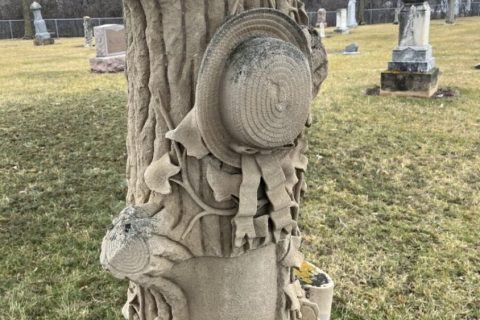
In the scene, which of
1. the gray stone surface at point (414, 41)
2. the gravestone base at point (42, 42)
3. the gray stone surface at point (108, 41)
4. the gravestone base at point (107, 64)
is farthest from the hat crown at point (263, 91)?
the gravestone base at point (42, 42)

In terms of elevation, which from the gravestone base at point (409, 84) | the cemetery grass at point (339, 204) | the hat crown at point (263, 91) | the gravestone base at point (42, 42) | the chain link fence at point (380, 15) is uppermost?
the chain link fence at point (380, 15)

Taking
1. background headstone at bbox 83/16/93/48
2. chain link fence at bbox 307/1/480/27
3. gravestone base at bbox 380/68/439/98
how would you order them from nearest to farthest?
gravestone base at bbox 380/68/439/98 < background headstone at bbox 83/16/93/48 < chain link fence at bbox 307/1/480/27

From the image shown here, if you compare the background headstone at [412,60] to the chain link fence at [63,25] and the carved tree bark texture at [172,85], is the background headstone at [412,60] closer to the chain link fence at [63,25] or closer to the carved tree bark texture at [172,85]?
the carved tree bark texture at [172,85]

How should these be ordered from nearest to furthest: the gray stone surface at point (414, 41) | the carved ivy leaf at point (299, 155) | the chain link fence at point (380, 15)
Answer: the carved ivy leaf at point (299, 155) → the gray stone surface at point (414, 41) → the chain link fence at point (380, 15)

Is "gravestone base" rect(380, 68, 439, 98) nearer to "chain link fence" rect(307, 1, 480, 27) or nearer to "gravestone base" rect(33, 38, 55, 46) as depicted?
"gravestone base" rect(33, 38, 55, 46)

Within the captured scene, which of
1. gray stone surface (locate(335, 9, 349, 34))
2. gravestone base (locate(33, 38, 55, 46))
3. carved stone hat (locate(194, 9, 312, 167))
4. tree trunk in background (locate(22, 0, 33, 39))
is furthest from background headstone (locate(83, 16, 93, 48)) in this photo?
carved stone hat (locate(194, 9, 312, 167))

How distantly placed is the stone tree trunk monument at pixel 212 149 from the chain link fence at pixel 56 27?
103ft

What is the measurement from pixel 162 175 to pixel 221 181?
0.51 feet

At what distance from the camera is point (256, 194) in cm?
124

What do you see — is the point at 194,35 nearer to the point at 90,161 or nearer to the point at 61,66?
the point at 90,161

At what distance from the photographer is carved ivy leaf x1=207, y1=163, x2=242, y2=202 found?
4.08ft

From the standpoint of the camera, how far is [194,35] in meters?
1.20

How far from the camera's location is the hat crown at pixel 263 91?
1.10 meters

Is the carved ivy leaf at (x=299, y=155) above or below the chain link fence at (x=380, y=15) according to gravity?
below
